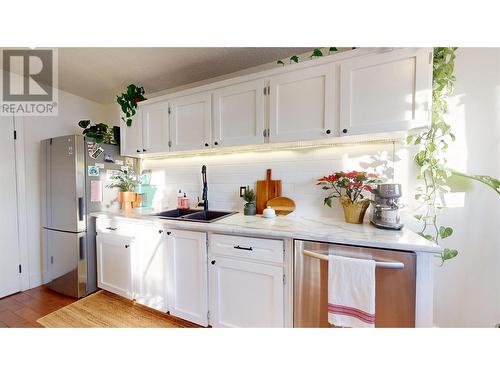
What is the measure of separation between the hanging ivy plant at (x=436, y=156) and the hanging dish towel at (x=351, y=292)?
2.08 feet

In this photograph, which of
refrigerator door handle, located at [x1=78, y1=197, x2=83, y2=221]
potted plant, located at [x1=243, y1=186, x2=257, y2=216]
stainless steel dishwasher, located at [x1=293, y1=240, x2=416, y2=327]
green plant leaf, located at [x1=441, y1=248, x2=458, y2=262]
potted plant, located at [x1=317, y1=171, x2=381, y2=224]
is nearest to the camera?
stainless steel dishwasher, located at [x1=293, y1=240, x2=416, y2=327]

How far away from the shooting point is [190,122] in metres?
1.77

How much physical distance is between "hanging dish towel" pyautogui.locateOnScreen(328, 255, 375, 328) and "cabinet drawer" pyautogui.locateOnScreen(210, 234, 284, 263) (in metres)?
0.31

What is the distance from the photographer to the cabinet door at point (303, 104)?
130cm

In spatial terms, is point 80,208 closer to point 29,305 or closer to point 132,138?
point 132,138

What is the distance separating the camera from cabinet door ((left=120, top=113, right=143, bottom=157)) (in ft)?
6.66

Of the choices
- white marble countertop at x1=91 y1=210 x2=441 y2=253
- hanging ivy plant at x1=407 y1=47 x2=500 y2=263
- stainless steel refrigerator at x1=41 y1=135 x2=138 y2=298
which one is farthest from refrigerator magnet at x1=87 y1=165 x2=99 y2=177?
hanging ivy plant at x1=407 y1=47 x2=500 y2=263

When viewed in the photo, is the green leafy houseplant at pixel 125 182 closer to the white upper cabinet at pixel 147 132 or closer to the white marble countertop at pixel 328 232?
the white upper cabinet at pixel 147 132

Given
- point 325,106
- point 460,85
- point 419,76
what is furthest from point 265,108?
point 460,85

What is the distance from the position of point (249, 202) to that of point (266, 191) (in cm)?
19

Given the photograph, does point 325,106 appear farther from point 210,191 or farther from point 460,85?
point 210,191

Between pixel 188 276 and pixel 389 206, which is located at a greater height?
pixel 389 206

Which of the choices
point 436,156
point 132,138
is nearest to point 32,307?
point 132,138

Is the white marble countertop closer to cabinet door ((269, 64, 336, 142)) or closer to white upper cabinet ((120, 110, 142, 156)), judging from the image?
cabinet door ((269, 64, 336, 142))
